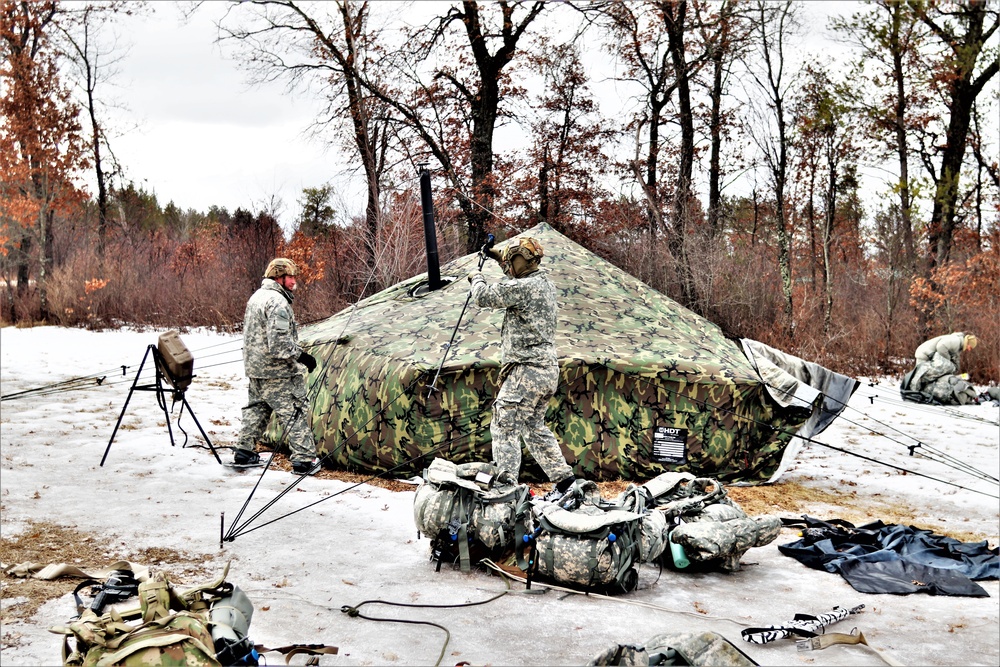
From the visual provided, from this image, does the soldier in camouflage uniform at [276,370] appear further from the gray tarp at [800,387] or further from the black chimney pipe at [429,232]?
the gray tarp at [800,387]

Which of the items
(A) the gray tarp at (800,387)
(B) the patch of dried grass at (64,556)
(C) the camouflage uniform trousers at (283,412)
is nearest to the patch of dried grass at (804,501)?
(C) the camouflage uniform trousers at (283,412)

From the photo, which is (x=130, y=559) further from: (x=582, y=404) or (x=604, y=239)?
(x=604, y=239)

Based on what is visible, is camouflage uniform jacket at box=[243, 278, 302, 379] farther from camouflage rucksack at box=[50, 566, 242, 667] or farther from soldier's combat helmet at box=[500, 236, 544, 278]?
camouflage rucksack at box=[50, 566, 242, 667]

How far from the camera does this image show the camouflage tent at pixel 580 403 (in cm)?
721

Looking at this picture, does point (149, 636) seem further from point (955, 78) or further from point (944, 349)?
point (955, 78)

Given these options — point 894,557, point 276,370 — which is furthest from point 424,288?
point 894,557

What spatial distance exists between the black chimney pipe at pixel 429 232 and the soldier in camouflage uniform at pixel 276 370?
1.34m

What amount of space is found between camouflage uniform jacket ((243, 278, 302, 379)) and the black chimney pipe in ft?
4.78

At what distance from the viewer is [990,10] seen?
18.0m

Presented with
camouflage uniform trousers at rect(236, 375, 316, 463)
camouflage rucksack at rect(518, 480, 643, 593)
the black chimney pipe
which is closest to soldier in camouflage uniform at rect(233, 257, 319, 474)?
camouflage uniform trousers at rect(236, 375, 316, 463)

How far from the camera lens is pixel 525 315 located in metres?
6.48

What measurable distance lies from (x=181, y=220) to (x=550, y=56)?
20.1 m

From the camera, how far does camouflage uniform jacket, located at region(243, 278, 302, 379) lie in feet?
24.3

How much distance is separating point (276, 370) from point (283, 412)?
0.37m
